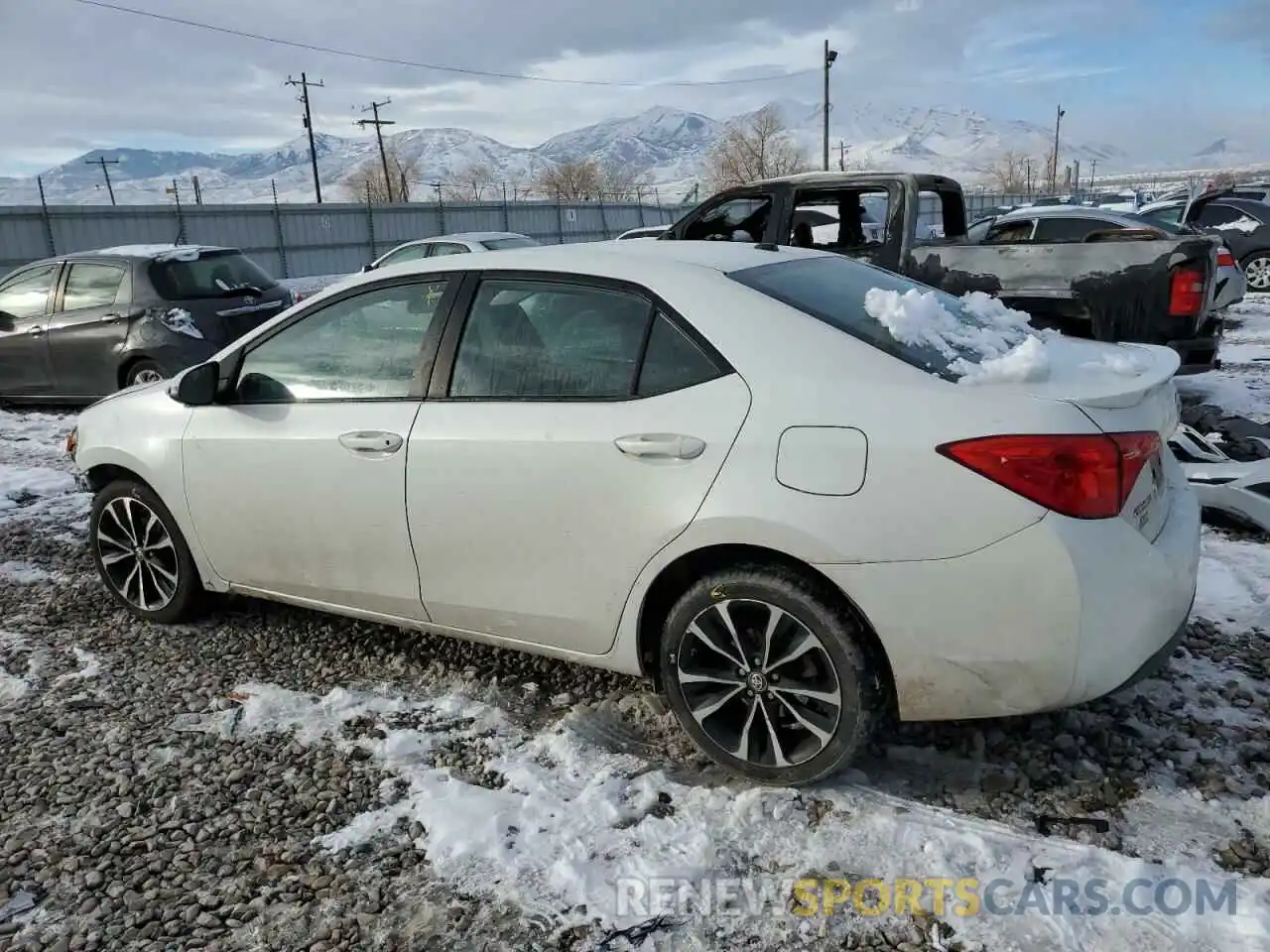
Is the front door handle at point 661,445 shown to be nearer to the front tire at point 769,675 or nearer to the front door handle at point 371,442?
the front tire at point 769,675

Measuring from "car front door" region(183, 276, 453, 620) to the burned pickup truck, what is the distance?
136 inches

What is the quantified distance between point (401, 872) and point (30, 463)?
21.0 ft

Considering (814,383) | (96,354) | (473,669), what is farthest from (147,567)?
(96,354)

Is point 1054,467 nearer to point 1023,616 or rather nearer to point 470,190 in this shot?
point 1023,616

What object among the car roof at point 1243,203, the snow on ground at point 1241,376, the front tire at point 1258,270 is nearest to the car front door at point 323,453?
the snow on ground at point 1241,376

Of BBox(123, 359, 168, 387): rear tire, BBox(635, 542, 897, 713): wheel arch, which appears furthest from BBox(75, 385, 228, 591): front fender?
BBox(123, 359, 168, 387): rear tire

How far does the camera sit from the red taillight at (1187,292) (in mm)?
6945

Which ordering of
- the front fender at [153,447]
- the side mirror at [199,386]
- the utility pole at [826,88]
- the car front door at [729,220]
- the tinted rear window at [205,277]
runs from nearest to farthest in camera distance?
1. the side mirror at [199,386]
2. the front fender at [153,447]
3. the car front door at [729,220]
4. the tinted rear window at [205,277]
5. the utility pole at [826,88]

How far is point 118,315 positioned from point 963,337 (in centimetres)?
813

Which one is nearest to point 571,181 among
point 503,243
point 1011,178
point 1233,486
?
point 1011,178

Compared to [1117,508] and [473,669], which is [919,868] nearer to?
[1117,508]

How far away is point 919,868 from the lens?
2.49m

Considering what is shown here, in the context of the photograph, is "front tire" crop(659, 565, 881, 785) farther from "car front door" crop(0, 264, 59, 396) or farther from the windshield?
the windshield

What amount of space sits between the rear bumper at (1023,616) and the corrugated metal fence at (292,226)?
54.3ft
